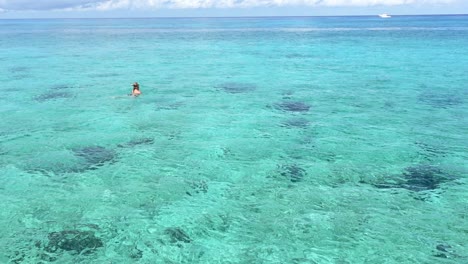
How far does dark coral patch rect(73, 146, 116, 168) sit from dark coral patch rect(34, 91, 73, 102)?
981 centimetres

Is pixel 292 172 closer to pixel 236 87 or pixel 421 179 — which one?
pixel 421 179

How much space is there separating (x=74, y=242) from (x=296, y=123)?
11.2 meters

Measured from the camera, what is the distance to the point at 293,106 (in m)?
20.8

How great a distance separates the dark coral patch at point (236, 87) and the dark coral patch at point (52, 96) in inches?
369

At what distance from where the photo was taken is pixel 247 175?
12656 mm

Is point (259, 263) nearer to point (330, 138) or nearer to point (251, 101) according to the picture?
point (330, 138)

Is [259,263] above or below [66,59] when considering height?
below

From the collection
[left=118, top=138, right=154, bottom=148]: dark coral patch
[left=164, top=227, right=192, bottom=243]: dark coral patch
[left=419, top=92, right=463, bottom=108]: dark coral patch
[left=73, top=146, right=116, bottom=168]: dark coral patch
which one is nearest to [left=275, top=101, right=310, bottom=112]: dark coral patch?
[left=419, top=92, right=463, bottom=108]: dark coral patch

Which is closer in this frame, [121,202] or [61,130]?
[121,202]

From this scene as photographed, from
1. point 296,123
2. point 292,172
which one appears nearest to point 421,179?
point 292,172

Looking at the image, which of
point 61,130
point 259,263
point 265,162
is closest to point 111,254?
point 259,263

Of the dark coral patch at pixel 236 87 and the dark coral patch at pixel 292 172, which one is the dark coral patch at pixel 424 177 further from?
the dark coral patch at pixel 236 87

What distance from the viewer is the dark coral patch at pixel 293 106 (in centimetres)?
2005

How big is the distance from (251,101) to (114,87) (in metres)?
9.67
